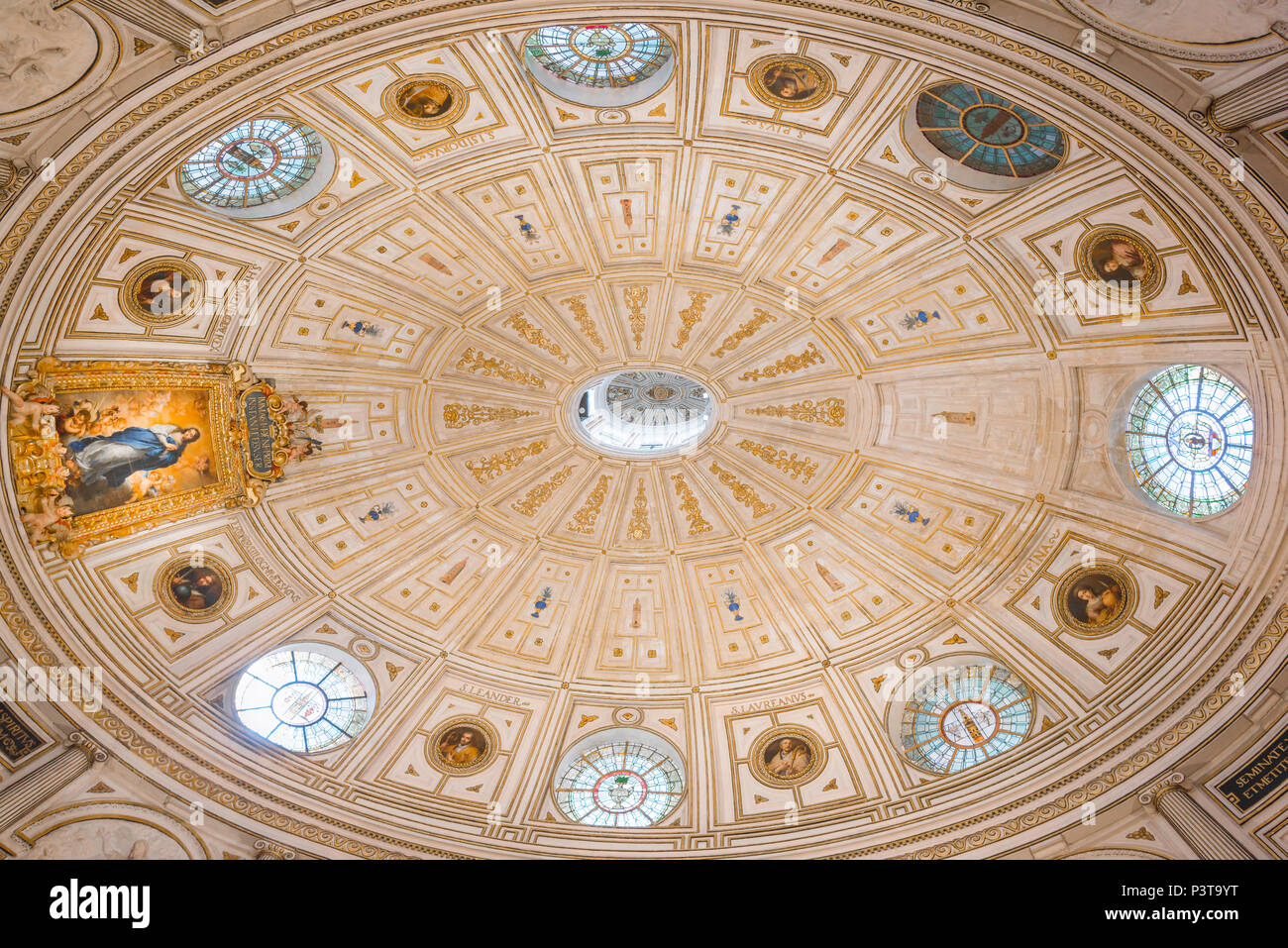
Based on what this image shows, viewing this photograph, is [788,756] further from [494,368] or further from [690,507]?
[494,368]

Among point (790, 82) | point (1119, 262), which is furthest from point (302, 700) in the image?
point (1119, 262)

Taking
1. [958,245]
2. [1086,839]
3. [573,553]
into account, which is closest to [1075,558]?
[1086,839]

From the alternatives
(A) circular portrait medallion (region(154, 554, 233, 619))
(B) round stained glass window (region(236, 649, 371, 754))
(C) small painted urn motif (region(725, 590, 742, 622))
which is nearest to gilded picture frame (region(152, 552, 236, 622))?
(A) circular portrait medallion (region(154, 554, 233, 619))

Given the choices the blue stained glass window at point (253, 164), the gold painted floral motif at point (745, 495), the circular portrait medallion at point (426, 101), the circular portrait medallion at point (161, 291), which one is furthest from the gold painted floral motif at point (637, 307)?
the circular portrait medallion at point (161, 291)

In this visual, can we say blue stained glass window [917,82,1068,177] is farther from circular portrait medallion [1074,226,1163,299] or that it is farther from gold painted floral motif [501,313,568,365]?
gold painted floral motif [501,313,568,365]

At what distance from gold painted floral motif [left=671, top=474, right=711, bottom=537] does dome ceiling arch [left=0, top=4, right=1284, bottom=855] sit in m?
0.11

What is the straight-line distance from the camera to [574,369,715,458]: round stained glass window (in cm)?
3064

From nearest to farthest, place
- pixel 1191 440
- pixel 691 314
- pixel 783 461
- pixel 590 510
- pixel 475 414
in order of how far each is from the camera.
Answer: pixel 1191 440 < pixel 691 314 < pixel 475 414 < pixel 783 461 < pixel 590 510

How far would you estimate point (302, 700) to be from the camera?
25969 millimetres

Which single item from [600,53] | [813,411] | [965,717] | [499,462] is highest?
[600,53]

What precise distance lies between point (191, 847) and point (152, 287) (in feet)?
37.5

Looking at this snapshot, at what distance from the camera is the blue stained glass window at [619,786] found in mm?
26469

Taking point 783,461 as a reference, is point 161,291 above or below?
above

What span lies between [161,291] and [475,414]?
872 centimetres
